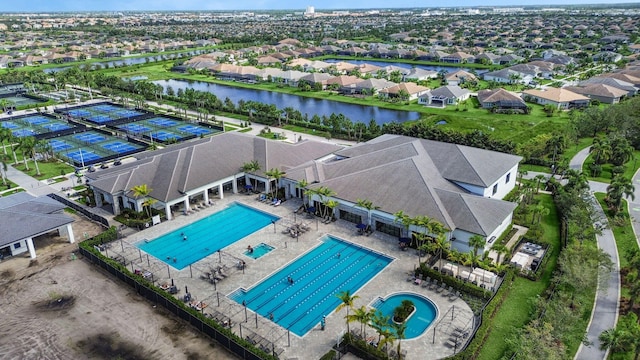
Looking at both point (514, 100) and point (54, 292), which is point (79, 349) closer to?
point (54, 292)

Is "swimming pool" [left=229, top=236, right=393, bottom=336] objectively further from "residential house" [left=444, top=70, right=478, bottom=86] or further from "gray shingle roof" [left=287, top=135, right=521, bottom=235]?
"residential house" [left=444, top=70, right=478, bottom=86]

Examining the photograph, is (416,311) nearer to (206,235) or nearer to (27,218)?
(206,235)

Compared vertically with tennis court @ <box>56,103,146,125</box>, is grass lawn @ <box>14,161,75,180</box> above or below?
below

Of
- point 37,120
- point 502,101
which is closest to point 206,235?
point 37,120

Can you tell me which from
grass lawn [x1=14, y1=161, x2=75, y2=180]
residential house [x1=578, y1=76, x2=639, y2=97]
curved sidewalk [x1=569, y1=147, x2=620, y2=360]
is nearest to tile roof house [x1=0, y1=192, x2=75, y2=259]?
grass lawn [x1=14, y1=161, x2=75, y2=180]

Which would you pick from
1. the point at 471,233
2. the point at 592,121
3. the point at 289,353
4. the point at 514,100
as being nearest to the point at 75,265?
the point at 289,353

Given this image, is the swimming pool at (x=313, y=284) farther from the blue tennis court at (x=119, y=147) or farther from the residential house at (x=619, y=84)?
the residential house at (x=619, y=84)
